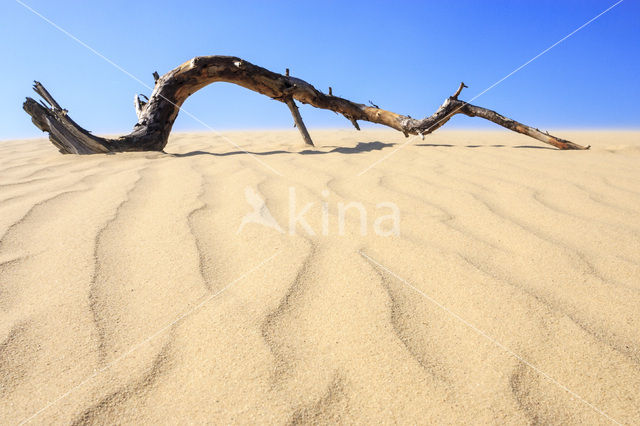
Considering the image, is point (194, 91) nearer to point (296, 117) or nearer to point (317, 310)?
point (296, 117)

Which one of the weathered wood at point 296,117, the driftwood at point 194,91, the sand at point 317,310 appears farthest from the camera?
the weathered wood at point 296,117

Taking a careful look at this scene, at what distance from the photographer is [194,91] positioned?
4.00 metres

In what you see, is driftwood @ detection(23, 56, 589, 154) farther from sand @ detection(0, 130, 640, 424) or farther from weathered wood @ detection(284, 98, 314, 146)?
sand @ detection(0, 130, 640, 424)

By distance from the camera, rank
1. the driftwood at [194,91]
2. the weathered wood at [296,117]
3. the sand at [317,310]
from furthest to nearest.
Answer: the weathered wood at [296,117] < the driftwood at [194,91] < the sand at [317,310]

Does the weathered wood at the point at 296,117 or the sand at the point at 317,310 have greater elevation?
the weathered wood at the point at 296,117

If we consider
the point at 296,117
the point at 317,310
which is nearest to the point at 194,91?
the point at 296,117

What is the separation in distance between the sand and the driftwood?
147cm

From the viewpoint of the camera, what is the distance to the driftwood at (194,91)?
3268mm

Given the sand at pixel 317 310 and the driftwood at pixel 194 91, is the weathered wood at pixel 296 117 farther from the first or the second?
the sand at pixel 317 310

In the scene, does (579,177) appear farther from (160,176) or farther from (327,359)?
(160,176)

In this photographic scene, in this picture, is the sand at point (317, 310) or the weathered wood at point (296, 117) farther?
the weathered wood at point (296, 117)

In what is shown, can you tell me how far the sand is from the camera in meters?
0.79

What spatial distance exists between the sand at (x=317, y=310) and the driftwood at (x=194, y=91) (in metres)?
1.47

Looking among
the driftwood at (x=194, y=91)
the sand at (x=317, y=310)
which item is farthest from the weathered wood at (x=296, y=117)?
the sand at (x=317, y=310)
